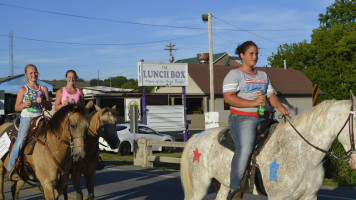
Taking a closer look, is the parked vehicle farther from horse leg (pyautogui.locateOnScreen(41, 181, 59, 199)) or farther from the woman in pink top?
horse leg (pyautogui.locateOnScreen(41, 181, 59, 199))

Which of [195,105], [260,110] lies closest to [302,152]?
[260,110]

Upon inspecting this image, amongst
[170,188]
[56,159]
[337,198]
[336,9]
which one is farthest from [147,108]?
[336,9]

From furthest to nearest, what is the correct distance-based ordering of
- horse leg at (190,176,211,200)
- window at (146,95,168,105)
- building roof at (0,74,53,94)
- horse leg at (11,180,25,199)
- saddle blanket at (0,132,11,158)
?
building roof at (0,74,53,94) < window at (146,95,168,105) < horse leg at (11,180,25,199) < saddle blanket at (0,132,11,158) < horse leg at (190,176,211,200)

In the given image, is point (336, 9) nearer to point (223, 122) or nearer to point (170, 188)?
point (223, 122)

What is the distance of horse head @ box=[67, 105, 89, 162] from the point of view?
6.29m

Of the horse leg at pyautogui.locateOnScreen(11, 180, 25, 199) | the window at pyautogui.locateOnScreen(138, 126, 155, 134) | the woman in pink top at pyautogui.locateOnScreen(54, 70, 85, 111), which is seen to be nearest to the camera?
the woman in pink top at pyautogui.locateOnScreen(54, 70, 85, 111)

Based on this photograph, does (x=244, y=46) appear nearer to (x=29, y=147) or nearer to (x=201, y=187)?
(x=201, y=187)

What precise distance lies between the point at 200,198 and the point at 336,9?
54953 millimetres

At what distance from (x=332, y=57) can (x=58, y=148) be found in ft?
153

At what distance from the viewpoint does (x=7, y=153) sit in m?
7.91

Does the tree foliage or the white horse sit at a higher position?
the tree foliage

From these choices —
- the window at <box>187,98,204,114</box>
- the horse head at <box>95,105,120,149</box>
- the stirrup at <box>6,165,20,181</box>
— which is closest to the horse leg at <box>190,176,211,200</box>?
the horse head at <box>95,105,120,149</box>

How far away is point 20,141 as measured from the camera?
716 centimetres

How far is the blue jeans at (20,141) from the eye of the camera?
7.16 metres
